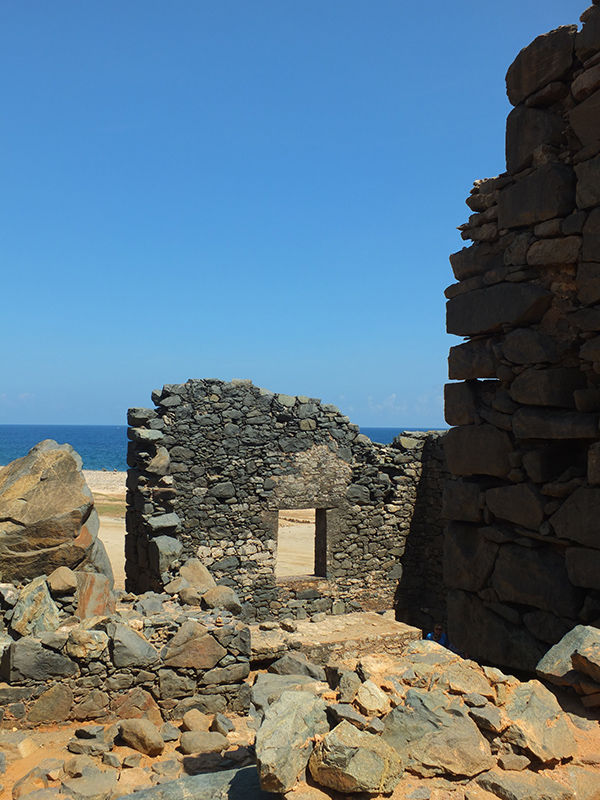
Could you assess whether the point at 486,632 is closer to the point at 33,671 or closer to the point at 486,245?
the point at 486,245

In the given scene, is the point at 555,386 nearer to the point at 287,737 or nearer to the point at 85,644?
the point at 287,737

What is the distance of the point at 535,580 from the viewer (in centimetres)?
369

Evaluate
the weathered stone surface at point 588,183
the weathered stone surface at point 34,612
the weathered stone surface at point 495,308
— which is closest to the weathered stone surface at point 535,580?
the weathered stone surface at point 495,308

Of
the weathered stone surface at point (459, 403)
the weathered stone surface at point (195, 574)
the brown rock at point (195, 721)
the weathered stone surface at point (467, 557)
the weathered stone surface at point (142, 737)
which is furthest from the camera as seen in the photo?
the weathered stone surface at point (195, 574)

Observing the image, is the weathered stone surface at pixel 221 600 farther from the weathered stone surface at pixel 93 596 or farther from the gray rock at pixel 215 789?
the gray rock at pixel 215 789

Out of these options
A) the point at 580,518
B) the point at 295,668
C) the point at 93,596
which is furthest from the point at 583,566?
the point at 295,668

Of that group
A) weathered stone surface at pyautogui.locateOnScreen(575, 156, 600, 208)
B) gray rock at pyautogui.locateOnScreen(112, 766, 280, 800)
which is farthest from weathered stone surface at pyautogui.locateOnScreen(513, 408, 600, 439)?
gray rock at pyautogui.locateOnScreen(112, 766, 280, 800)

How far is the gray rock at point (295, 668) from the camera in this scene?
898 cm

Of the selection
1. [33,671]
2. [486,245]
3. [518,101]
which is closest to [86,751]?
[33,671]

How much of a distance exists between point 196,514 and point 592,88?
9.80 metres

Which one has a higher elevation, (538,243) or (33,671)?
(538,243)

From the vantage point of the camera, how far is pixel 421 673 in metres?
2.85

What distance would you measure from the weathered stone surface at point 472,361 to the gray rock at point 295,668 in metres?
6.24

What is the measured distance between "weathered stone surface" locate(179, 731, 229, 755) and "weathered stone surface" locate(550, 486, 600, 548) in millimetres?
4188
